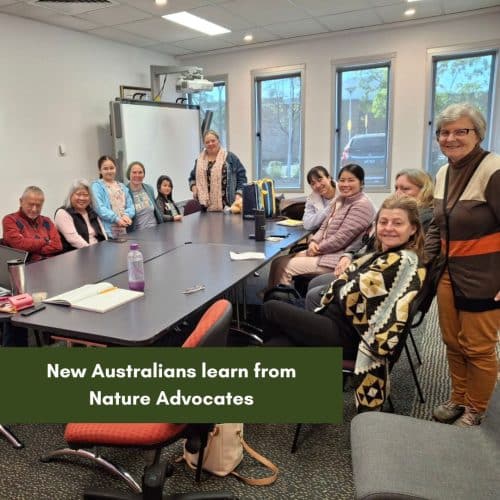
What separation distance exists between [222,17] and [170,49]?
1.76 meters

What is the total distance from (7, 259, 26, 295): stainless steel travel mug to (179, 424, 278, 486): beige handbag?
101cm

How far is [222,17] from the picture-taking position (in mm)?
4777

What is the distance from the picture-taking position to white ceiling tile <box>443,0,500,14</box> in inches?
180

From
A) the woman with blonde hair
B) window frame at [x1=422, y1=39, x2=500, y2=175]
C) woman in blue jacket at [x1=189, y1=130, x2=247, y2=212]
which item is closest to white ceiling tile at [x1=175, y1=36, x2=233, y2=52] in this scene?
woman in blue jacket at [x1=189, y1=130, x2=247, y2=212]

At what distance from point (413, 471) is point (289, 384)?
46 centimetres

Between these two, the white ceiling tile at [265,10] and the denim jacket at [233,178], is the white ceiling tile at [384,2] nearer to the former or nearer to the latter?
the white ceiling tile at [265,10]

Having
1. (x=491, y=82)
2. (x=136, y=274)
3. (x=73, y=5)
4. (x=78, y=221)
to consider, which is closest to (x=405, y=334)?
(x=136, y=274)

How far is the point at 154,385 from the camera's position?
139 centimetres

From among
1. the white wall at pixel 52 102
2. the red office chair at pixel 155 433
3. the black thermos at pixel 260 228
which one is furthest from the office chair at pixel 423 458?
→ the white wall at pixel 52 102

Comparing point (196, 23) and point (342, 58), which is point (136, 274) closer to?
point (196, 23)

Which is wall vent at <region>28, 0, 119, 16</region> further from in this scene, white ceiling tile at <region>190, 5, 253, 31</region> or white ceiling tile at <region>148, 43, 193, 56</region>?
white ceiling tile at <region>148, 43, 193, 56</region>

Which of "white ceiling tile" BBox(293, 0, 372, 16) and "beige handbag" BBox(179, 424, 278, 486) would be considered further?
"white ceiling tile" BBox(293, 0, 372, 16)

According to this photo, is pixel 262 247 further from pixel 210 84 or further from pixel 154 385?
pixel 210 84

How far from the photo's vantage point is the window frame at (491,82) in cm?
512
